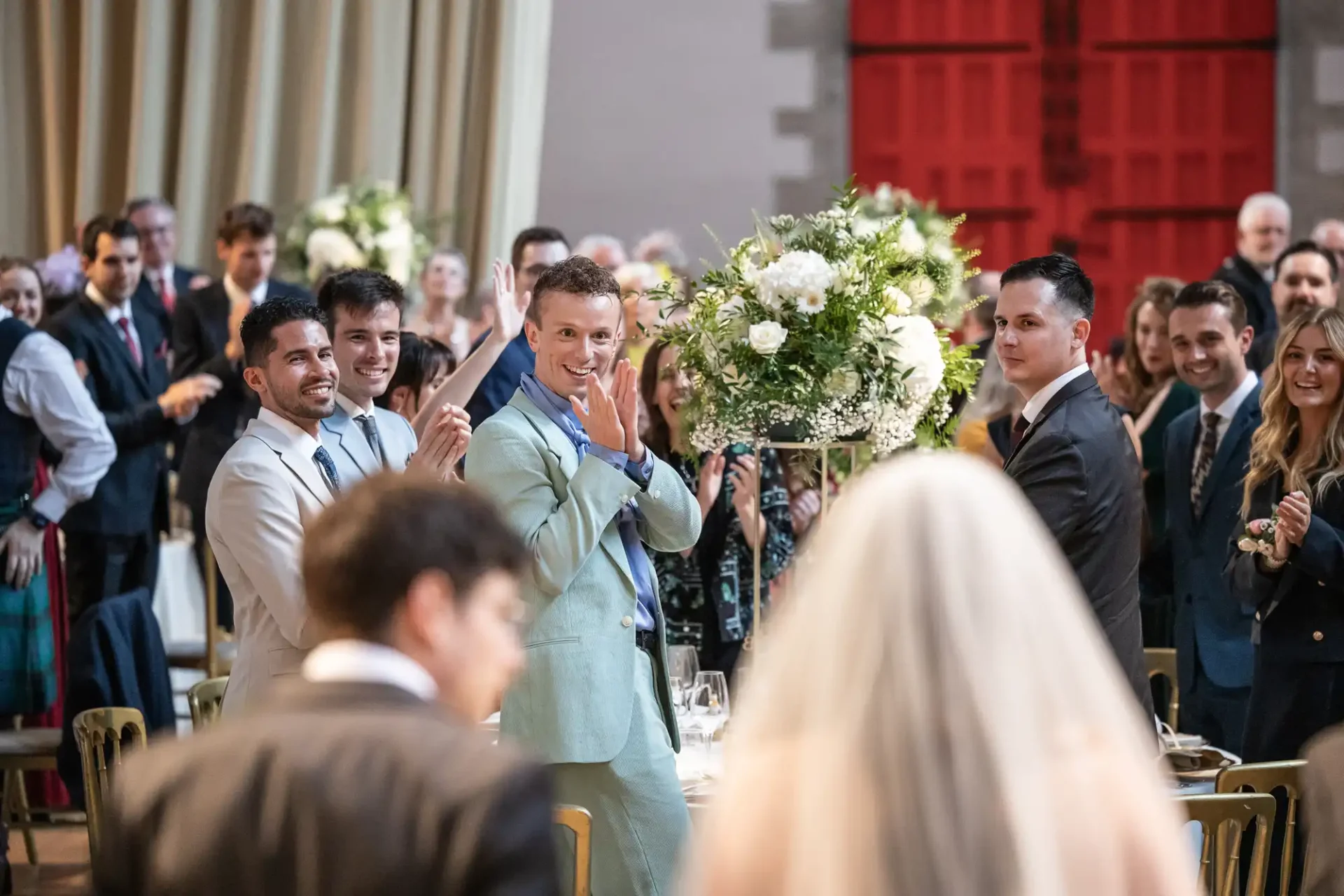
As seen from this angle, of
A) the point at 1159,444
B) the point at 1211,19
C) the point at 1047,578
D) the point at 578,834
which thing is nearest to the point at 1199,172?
the point at 1211,19

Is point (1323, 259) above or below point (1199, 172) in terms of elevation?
below

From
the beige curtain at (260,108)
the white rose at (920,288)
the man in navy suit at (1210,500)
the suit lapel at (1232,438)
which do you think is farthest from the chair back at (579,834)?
the beige curtain at (260,108)

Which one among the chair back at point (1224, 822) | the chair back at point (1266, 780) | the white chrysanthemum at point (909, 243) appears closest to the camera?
the chair back at point (1224, 822)

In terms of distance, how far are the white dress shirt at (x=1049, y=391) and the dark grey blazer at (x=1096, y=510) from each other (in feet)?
0.23

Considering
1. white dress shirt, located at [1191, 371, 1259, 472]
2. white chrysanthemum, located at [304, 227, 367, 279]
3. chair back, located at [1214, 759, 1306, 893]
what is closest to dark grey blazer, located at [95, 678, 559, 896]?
chair back, located at [1214, 759, 1306, 893]

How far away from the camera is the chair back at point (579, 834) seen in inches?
121

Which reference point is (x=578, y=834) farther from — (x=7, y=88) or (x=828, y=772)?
(x=7, y=88)

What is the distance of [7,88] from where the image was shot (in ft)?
30.8

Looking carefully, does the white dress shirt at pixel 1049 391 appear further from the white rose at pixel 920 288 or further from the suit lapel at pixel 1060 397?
the white rose at pixel 920 288

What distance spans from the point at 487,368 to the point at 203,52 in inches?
209

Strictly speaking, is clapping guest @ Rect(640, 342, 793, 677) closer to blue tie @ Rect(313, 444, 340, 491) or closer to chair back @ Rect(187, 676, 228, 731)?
chair back @ Rect(187, 676, 228, 731)

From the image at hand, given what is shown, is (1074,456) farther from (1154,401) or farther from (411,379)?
(1154,401)

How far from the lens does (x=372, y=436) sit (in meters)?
4.19

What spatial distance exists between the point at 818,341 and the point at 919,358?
22cm
